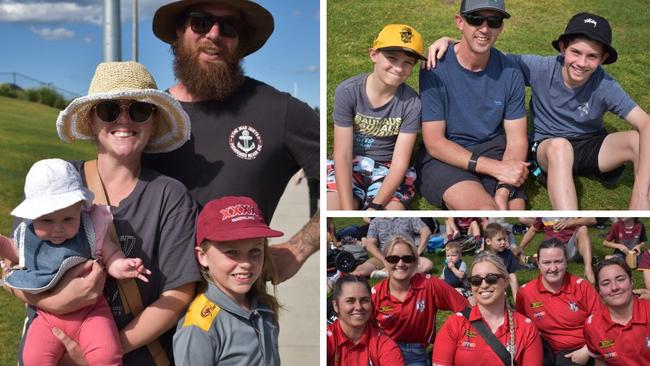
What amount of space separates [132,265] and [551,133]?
2015mm

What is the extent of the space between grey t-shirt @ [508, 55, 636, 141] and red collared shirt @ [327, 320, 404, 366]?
1.22 meters

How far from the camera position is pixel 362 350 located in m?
3.20

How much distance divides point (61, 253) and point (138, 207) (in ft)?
1.06

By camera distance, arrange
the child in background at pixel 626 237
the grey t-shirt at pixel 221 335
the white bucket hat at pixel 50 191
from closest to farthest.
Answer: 1. the white bucket hat at pixel 50 191
2. the grey t-shirt at pixel 221 335
3. the child in background at pixel 626 237

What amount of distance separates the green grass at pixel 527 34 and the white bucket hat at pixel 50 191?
1153 millimetres

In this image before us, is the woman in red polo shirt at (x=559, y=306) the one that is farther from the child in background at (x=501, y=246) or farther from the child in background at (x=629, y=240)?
the child in background at (x=629, y=240)

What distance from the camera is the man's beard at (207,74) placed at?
319 cm

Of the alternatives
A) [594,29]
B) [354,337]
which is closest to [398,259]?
[354,337]

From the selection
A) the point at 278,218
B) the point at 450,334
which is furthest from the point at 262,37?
the point at 278,218

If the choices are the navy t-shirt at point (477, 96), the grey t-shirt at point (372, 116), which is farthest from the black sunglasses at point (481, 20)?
the grey t-shirt at point (372, 116)

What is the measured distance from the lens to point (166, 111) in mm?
2900

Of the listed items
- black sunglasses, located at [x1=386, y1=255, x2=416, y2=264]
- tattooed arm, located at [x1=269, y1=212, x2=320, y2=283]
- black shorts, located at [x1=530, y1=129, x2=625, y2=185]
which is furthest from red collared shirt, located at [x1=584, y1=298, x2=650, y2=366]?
tattooed arm, located at [x1=269, y1=212, x2=320, y2=283]

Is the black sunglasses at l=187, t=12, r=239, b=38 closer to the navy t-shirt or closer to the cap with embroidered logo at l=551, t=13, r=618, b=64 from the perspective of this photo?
the navy t-shirt

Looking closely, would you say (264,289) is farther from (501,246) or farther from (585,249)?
(585,249)
